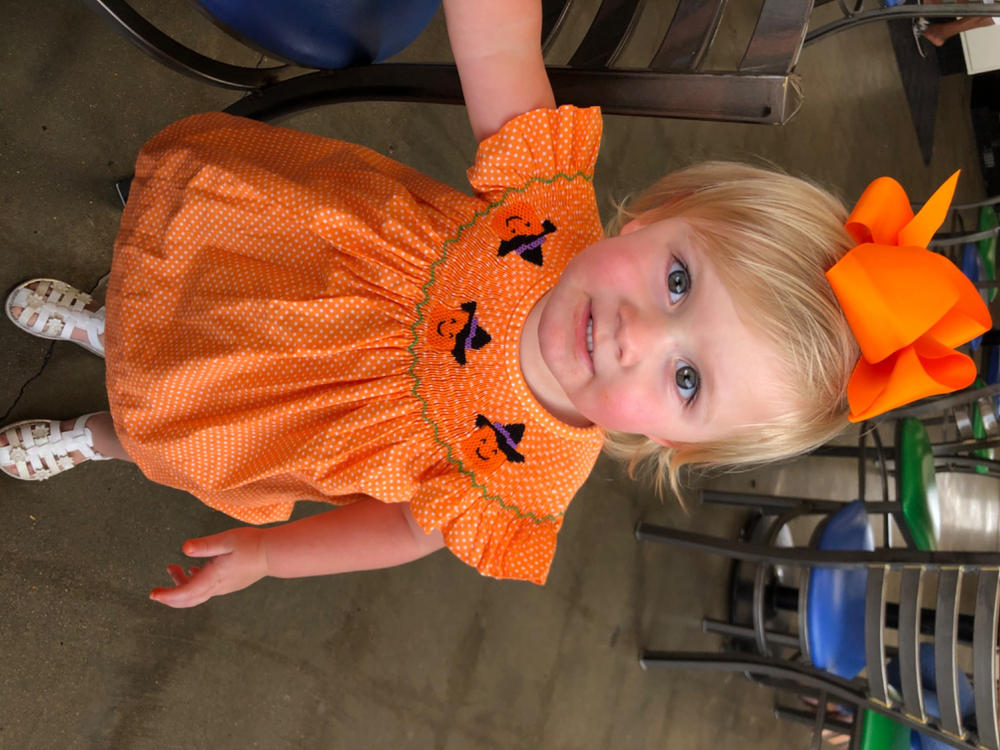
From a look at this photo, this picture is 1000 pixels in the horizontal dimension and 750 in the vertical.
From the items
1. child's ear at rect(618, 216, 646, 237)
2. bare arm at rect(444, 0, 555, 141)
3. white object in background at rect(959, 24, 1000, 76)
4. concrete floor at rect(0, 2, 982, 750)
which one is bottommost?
concrete floor at rect(0, 2, 982, 750)

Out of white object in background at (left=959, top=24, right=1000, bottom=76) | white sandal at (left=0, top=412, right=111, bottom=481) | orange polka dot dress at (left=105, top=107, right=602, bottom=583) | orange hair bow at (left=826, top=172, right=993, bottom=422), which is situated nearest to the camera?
orange hair bow at (left=826, top=172, right=993, bottom=422)

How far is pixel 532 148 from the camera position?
1.03m

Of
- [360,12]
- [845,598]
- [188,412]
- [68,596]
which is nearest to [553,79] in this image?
[360,12]

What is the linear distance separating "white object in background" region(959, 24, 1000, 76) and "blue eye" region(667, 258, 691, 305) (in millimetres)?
3721

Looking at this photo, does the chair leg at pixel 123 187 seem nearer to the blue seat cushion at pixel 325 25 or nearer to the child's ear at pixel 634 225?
the blue seat cushion at pixel 325 25

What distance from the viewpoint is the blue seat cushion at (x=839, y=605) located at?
1.68m

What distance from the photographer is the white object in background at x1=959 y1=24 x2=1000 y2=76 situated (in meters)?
3.64

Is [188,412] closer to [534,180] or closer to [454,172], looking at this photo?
[534,180]

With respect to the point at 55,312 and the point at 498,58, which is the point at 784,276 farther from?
the point at 55,312

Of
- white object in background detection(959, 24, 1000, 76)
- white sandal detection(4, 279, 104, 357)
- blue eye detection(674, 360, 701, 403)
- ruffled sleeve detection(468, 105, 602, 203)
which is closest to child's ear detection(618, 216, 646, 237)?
ruffled sleeve detection(468, 105, 602, 203)

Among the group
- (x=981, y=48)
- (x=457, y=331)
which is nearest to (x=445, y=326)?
(x=457, y=331)

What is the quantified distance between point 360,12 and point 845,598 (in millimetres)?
1595

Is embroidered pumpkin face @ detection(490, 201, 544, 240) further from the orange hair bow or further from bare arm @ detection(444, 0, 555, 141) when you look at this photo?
the orange hair bow

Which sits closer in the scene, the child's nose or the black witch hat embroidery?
the child's nose
